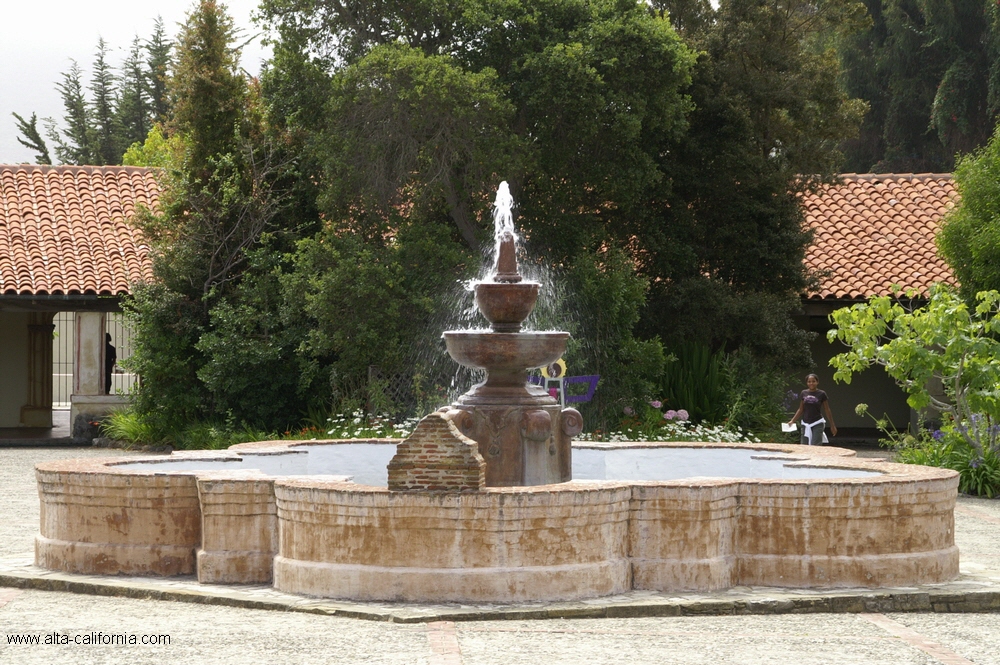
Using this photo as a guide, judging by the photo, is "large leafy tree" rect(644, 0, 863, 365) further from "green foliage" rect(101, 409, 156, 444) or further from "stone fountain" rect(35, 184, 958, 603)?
"stone fountain" rect(35, 184, 958, 603)

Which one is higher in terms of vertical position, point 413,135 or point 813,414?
point 413,135

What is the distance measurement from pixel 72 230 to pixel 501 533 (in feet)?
54.3

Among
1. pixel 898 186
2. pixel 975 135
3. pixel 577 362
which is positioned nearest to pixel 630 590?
pixel 577 362

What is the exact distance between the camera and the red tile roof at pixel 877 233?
2094 centimetres

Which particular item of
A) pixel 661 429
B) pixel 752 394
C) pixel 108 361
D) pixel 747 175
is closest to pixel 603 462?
pixel 661 429

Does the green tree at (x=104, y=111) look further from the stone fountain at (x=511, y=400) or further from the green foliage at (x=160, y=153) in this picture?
the stone fountain at (x=511, y=400)

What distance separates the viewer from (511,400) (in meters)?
9.33

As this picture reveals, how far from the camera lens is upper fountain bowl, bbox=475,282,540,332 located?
959 centimetres

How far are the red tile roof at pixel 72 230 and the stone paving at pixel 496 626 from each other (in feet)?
40.3

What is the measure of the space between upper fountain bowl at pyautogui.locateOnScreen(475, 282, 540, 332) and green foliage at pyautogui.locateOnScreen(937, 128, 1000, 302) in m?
9.49

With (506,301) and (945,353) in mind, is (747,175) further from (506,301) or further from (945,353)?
(506,301)

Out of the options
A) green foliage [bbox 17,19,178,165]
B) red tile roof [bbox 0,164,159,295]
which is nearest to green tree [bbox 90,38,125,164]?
green foliage [bbox 17,19,178,165]

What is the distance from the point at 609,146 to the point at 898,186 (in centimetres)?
897

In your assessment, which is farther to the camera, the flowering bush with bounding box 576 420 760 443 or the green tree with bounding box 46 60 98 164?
the green tree with bounding box 46 60 98 164
